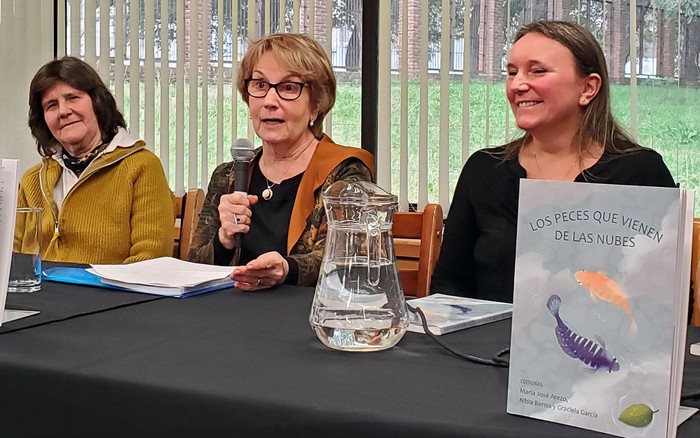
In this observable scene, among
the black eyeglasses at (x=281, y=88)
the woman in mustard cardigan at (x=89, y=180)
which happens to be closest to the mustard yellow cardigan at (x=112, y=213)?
the woman in mustard cardigan at (x=89, y=180)

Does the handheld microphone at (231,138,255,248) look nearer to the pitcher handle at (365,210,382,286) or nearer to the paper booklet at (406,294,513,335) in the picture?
the paper booklet at (406,294,513,335)

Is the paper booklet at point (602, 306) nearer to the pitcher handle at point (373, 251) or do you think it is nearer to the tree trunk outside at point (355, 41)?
the pitcher handle at point (373, 251)

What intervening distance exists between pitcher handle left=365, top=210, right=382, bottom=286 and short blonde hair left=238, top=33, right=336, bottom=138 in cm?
98

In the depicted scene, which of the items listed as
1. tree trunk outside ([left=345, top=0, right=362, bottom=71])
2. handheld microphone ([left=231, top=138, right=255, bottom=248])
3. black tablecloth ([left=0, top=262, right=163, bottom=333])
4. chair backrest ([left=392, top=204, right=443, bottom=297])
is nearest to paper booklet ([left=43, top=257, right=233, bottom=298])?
black tablecloth ([left=0, top=262, right=163, bottom=333])

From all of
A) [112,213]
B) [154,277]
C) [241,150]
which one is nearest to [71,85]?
[112,213]

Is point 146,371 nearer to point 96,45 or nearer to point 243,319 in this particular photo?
point 243,319

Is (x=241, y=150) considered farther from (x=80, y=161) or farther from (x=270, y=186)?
(x=80, y=161)

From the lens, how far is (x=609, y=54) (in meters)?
2.83

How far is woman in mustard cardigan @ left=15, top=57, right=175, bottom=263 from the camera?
2.29m

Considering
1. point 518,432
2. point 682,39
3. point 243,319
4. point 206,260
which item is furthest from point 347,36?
point 518,432

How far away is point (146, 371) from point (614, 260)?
1.72 feet

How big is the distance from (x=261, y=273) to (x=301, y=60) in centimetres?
69

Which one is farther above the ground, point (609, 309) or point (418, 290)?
point (609, 309)

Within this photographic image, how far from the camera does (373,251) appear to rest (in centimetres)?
110
